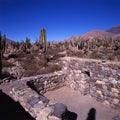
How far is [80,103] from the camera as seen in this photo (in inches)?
241

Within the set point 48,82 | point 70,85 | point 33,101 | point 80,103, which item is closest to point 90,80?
point 80,103

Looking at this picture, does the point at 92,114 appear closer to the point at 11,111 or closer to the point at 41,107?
the point at 41,107

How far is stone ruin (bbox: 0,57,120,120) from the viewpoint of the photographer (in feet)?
12.7

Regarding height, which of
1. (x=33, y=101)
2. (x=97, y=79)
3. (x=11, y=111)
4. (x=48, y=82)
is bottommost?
(x=11, y=111)

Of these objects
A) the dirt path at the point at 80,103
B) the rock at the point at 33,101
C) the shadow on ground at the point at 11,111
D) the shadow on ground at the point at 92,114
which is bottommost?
the shadow on ground at the point at 92,114

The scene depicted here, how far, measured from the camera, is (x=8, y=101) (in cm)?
575

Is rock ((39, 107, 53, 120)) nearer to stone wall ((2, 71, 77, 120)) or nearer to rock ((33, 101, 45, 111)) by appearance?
stone wall ((2, 71, 77, 120))

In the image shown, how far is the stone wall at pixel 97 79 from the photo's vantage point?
218 inches

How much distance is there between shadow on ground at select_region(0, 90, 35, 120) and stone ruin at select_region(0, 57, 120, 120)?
0.23 meters

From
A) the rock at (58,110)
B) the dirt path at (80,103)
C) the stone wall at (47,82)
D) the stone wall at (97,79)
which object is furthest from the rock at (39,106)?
the stone wall at (97,79)

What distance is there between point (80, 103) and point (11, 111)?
2789 mm

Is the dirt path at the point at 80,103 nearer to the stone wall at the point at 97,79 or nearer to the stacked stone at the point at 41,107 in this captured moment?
the stone wall at the point at 97,79

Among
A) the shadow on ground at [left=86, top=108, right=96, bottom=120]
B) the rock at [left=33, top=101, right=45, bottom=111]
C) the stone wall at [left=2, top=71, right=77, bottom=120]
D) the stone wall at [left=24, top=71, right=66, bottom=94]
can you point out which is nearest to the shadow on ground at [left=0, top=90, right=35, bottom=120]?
the stone wall at [left=2, top=71, right=77, bottom=120]

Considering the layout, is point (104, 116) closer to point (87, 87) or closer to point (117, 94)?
point (117, 94)
